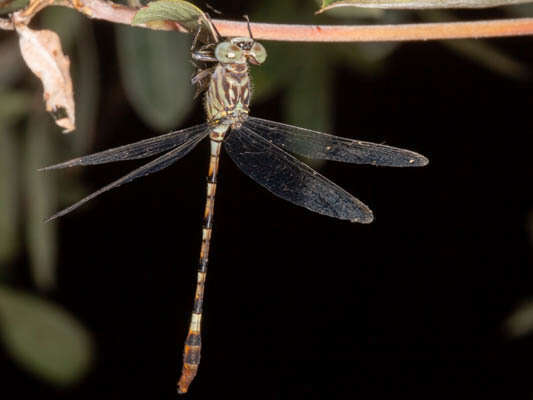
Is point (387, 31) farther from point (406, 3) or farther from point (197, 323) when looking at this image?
point (197, 323)

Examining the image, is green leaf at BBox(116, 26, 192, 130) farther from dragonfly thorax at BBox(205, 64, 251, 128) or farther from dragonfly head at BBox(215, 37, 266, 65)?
dragonfly head at BBox(215, 37, 266, 65)

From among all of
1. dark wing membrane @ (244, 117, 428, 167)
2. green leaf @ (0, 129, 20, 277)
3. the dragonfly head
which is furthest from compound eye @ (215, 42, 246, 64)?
green leaf @ (0, 129, 20, 277)

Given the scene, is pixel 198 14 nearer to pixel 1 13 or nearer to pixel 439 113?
pixel 1 13

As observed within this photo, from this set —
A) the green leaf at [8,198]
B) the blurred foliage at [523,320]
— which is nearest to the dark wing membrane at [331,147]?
the blurred foliage at [523,320]

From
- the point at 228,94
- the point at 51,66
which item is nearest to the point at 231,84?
the point at 228,94

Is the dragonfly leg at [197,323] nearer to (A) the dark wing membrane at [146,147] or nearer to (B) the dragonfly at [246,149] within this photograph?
(B) the dragonfly at [246,149]
